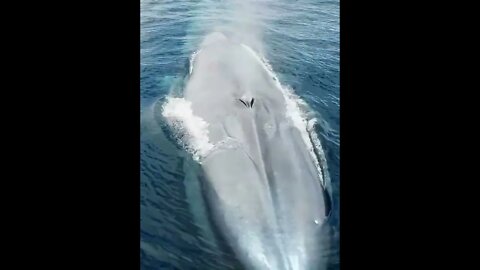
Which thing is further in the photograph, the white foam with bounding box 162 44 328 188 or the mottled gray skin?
the white foam with bounding box 162 44 328 188

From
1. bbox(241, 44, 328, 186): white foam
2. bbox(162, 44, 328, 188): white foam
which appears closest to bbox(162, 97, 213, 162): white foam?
bbox(162, 44, 328, 188): white foam

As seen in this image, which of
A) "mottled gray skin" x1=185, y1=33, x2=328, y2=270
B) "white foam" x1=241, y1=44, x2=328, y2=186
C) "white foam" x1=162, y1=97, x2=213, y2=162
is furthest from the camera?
"white foam" x1=241, y1=44, x2=328, y2=186

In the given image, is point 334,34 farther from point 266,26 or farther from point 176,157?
point 176,157

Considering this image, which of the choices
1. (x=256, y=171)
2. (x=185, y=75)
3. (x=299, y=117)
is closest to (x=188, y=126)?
(x=185, y=75)

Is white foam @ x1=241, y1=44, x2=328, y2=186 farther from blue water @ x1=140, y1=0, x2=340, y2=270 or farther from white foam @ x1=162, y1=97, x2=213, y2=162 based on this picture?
white foam @ x1=162, y1=97, x2=213, y2=162

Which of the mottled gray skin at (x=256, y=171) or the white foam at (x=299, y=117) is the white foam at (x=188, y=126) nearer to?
the mottled gray skin at (x=256, y=171)
